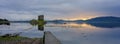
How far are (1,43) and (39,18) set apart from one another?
4.75 meters

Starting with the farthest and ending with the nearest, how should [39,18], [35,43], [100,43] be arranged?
1. [100,43]
2. [35,43]
3. [39,18]

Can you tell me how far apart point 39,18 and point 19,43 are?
444 cm

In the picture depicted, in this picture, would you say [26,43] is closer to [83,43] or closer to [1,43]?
[1,43]

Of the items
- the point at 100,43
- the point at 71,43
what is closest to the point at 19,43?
the point at 71,43

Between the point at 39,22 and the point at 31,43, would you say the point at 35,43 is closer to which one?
the point at 31,43

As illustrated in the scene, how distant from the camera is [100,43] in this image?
30.1 meters

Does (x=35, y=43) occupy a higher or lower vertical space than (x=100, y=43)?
higher

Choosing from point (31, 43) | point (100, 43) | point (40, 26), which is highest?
point (40, 26)

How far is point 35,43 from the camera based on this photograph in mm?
12453

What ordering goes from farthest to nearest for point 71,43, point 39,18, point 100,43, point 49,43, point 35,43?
point 100,43
point 71,43
point 35,43
point 39,18
point 49,43

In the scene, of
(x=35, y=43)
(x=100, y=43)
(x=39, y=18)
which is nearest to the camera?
(x=39, y=18)

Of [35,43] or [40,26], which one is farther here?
[35,43]

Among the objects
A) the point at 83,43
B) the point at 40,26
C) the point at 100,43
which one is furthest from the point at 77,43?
the point at 40,26

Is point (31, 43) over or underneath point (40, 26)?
underneath
